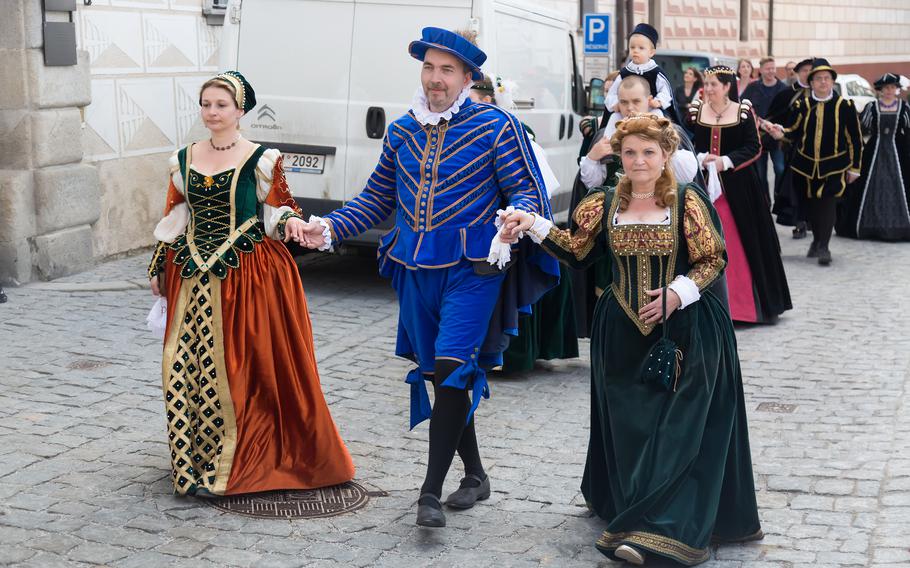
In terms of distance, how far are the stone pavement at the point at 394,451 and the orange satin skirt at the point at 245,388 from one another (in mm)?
226

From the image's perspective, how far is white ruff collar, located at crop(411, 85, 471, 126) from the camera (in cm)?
510

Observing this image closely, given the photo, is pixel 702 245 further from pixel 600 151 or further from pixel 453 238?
pixel 600 151

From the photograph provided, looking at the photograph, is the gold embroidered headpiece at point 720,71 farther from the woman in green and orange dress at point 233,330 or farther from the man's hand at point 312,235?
the man's hand at point 312,235

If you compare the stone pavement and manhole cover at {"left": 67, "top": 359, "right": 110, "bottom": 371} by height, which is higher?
manhole cover at {"left": 67, "top": 359, "right": 110, "bottom": 371}

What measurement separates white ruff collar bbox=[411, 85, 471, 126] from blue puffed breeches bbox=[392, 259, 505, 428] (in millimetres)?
543

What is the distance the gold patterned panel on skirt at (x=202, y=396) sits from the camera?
5.37m

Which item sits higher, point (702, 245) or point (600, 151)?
point (600, 151)

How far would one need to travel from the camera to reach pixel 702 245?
4754 mm

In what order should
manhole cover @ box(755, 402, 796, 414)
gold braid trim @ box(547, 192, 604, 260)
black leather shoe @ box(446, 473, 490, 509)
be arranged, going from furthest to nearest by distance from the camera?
manhole cover @ box(755, 402, 796, 414) → black leather shoe @ box(446, 473, 490, 509) → gold braid trim @ box(547, 192, 604, 260)

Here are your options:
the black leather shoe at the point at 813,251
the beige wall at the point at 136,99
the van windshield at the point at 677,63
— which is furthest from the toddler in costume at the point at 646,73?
the van windshield at the point at 677,63

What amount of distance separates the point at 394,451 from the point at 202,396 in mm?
1078

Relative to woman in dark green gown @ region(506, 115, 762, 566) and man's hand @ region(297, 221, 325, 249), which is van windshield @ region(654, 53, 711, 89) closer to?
man's hand @ region(297, 221, 325, 249)

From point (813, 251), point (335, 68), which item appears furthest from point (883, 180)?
point (335, 68)

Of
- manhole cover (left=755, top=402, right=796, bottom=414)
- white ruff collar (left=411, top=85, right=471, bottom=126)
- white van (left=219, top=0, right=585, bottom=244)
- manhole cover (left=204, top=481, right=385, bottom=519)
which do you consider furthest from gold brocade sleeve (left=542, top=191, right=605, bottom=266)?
white van (left=219, top=0, right=585, bottom=244)
